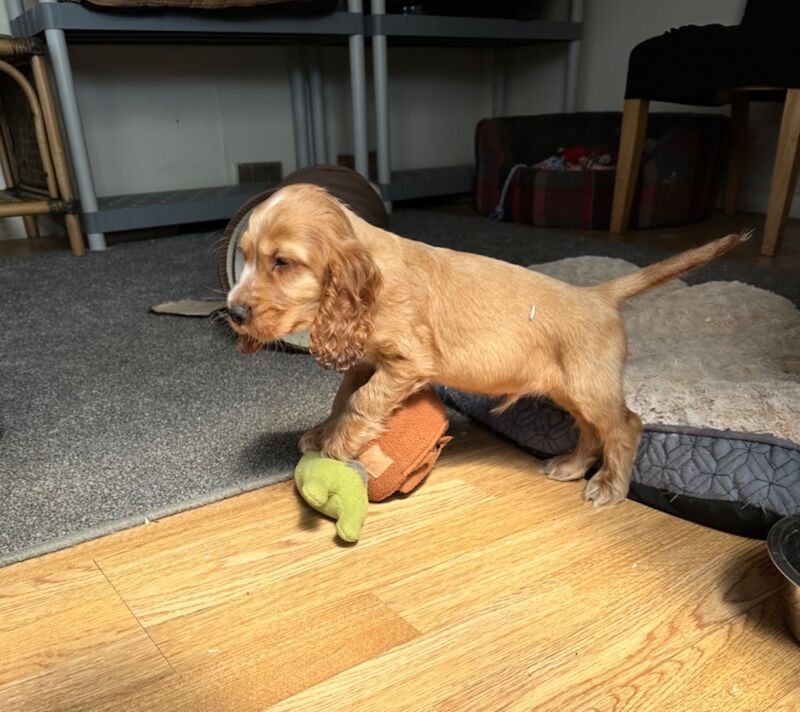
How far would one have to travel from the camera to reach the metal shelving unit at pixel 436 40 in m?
4.13

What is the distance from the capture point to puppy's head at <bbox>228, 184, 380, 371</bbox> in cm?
119

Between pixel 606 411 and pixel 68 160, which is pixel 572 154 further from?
pixel 606 411

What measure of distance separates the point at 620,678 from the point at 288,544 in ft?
2.04

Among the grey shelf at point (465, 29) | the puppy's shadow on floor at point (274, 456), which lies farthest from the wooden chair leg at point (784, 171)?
the puppy's shadow on floor at point (274, 456)

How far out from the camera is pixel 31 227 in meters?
4.14

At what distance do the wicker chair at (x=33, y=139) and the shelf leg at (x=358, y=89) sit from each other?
1.59m

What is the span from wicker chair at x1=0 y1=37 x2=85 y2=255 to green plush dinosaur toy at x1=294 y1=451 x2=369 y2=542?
272 centimetres

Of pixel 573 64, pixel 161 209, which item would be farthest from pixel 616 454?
pixel 573 64

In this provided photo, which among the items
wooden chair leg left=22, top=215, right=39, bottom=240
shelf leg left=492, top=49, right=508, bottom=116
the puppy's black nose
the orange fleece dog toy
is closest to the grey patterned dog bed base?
the orange fleece dog toy

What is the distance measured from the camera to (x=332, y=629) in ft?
3.63

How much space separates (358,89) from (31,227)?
6.86ft

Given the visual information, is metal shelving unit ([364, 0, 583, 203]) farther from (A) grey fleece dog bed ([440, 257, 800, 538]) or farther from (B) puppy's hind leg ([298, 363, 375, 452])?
(B) puppy's hind leg ([298, 363, 375, 452])

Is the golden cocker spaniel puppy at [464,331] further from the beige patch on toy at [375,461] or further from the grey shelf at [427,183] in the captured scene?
the grey shelf at [427,183]

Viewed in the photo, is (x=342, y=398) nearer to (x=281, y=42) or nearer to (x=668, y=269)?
(x=668, y=269)
